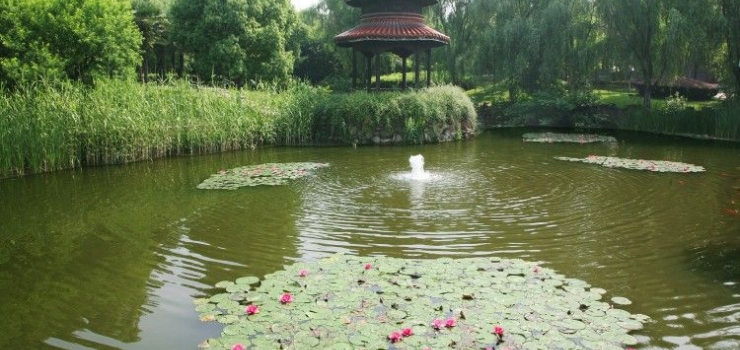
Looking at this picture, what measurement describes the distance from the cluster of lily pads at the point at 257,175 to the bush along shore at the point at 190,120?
110 inches

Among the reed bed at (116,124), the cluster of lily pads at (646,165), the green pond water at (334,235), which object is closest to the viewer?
the green pond water at (334,235)

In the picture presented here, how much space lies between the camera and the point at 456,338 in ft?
13.4

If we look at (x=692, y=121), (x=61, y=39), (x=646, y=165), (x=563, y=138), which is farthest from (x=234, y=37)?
(x=692, y=121)

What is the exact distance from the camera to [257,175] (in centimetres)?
1130

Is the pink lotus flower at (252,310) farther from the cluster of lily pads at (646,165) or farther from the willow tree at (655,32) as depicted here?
the willow tree at (655,32)

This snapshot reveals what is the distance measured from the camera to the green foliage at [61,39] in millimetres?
12898

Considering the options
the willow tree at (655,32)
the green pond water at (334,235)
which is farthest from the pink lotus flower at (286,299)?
the willow tree at (655,32)

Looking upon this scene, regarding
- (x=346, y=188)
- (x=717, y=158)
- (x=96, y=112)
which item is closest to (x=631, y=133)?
(x=717, y=158)

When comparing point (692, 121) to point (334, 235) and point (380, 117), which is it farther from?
point (334, 235)

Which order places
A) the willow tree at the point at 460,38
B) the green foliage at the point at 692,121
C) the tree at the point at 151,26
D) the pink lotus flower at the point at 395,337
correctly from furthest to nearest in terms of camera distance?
1. the willow tree at the point at 460,38
2. the tree at the point at 151,26
3. the green foliage at the point at 692,121
4. the pink lotus flower at the point at 395,337

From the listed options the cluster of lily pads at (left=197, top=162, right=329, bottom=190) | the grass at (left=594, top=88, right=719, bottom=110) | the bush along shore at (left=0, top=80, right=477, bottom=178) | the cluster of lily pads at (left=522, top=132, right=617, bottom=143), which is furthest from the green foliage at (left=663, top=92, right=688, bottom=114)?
the cluster of lily pads at (left=197, top=162, right=329, bottom=190)

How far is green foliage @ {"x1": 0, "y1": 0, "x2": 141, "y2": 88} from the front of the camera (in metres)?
12.9

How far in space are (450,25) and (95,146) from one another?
69.2ft

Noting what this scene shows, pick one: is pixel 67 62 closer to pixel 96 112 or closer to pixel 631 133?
pixel 96 112
